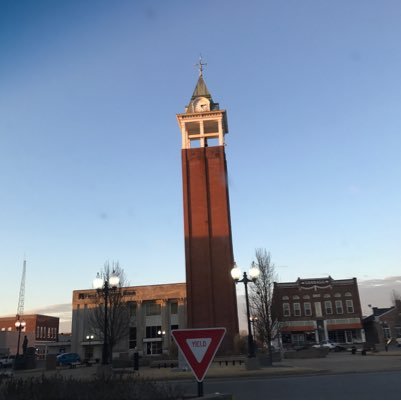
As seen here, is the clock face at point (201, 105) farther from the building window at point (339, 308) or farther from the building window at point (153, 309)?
the building window at point (339, 308)

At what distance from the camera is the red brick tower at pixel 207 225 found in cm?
5547

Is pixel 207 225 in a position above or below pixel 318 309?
above

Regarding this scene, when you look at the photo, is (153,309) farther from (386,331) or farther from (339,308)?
(386,331)

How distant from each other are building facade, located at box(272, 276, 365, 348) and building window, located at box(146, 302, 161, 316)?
840 inches

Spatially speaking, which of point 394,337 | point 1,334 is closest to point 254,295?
point 394,337

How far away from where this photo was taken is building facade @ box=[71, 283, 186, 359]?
78938 millimetres

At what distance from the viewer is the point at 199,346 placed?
6.59 meters

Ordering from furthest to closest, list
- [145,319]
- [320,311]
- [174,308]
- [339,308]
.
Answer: [320,311] < [339,308] < [174,308] < [145,319]

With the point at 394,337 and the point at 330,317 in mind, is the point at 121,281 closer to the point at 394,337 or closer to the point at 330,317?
the point at 330,317

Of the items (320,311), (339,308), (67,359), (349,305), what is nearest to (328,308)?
(320,311)

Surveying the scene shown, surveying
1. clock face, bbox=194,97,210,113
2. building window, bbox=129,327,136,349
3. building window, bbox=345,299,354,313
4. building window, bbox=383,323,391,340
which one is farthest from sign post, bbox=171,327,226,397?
building window, bbox=383,323,391,340

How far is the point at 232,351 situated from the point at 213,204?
59.9 feet

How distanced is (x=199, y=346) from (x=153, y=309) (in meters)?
77.8

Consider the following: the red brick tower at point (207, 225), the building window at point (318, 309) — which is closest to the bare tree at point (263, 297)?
the red brick tower at point (207, 225)
